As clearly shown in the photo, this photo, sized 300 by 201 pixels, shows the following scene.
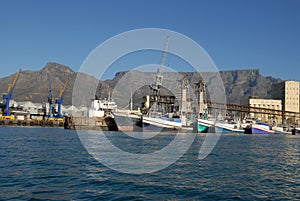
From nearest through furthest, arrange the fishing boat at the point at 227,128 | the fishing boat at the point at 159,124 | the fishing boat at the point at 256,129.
Answer: the fishing boat at the point at 159,124 → the fishing boat at the point at 227,128 → the fishing boat at the point at 256,129

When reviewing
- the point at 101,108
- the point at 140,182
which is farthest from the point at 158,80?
the point at 140,182

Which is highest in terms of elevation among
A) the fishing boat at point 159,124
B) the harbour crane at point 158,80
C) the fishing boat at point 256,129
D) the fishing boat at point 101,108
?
the harbour crane at point 158,80

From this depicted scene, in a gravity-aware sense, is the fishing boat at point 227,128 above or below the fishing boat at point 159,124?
below

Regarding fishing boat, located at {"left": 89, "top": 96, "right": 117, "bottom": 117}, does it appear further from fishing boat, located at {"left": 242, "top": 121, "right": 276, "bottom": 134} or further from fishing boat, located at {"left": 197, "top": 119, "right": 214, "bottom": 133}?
fishing boat, located at {"left": 242, "top": 121, "right": 276, "bottom": 134}

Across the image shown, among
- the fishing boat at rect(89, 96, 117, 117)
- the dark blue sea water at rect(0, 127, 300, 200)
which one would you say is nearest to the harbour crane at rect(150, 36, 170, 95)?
the fishing boat at rect(89, 96, 117, 117)

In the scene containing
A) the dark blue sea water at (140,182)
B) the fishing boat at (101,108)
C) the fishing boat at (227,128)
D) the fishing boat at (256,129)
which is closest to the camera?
the dark blue sea water at (140,182)

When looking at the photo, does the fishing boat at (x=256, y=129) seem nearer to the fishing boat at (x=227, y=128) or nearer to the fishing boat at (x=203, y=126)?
the fishing boat at (x=227, y=128)

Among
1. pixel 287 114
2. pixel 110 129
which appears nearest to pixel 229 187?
pixel 110 129

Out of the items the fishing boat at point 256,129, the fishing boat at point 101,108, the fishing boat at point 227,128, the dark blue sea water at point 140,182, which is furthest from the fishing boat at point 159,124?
the dark blue sea water at point 140,182

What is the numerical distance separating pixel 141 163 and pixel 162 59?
118m

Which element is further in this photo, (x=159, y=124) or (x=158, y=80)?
(x=158, y=80)

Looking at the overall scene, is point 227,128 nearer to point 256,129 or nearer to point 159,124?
point 256,129

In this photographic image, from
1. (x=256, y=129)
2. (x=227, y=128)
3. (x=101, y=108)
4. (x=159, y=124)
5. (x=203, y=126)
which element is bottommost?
(x=256, y=129)

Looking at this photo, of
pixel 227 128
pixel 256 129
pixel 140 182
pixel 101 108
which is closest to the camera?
pixel 140 182
